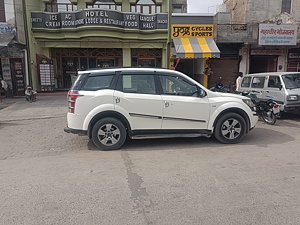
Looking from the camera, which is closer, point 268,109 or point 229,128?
Answer: point 229,128

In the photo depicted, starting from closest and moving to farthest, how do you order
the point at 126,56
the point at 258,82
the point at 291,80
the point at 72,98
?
the point at 72,98 → the point at 291,80 → the point at 258,82 → the point at 126,56

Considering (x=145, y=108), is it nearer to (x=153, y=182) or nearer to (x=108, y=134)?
(x=108, y=134)

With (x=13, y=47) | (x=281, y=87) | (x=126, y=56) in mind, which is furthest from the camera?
(x=126, y=56)

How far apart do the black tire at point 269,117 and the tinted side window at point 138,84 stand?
176 inches

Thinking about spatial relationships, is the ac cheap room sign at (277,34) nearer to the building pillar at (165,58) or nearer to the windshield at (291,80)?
the building pillar at (165,58)

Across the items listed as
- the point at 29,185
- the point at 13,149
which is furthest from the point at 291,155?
the point at 13,149

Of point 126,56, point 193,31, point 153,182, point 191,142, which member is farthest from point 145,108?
point 126,56

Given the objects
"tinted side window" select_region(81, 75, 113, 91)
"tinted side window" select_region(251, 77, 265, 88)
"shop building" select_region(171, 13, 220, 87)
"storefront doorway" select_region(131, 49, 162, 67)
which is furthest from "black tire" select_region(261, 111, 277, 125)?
"storefront doorway" select_region(131, 49, 162, 67)

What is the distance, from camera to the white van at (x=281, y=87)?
7.78 meters

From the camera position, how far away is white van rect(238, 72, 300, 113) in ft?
25.5

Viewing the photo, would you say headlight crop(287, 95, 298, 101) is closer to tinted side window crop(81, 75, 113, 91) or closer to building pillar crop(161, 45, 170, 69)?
tinted side window crop(81, 75, 113, 91)

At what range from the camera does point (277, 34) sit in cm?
1382

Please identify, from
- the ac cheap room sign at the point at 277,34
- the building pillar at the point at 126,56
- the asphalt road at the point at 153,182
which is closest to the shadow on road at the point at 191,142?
the asphalt road at the point at 153,182

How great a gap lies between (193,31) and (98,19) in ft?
19.2
